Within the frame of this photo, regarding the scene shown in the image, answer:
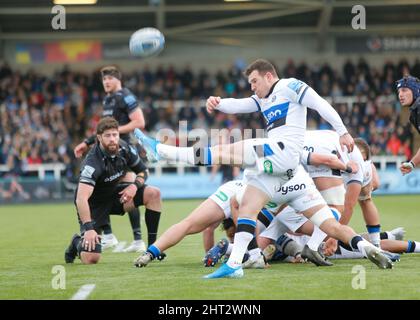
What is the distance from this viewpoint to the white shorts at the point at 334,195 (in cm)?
852

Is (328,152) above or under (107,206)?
above

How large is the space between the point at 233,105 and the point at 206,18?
23.6m

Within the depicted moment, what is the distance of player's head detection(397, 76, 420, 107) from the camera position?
941cm

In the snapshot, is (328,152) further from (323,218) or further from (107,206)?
(107,206)

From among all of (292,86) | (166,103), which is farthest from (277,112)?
(166,103)

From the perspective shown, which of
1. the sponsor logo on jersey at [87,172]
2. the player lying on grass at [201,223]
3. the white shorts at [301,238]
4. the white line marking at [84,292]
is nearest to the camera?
the white line marking at [84,292]

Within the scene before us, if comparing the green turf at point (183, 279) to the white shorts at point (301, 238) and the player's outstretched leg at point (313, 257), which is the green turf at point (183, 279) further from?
the white shorts at point (301, 238)

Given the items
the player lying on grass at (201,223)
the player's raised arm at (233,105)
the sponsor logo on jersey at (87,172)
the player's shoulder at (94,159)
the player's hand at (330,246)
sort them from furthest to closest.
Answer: the player's shoulder at (94,159), the sponsor logo on jersey at (87,172), the player's hand at (330,246), the player's raised arm at (233,105), the player lying on grass at (201,223)

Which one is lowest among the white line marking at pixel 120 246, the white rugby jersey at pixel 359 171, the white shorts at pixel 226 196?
the white line marking at pixel 120 246

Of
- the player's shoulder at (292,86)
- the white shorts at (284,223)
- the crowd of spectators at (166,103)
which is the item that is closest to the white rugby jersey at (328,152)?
the white shorts at (284,223)

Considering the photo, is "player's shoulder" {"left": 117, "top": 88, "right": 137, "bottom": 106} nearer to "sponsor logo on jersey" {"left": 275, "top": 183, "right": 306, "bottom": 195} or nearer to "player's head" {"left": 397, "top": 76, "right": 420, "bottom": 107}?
"player's head" {"left": 397, "top": 76, "right": 420, "bottom": 107}

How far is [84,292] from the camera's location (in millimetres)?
6277

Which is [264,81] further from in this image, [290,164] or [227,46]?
[227,46]

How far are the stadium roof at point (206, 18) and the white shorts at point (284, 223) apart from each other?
21653 mm
